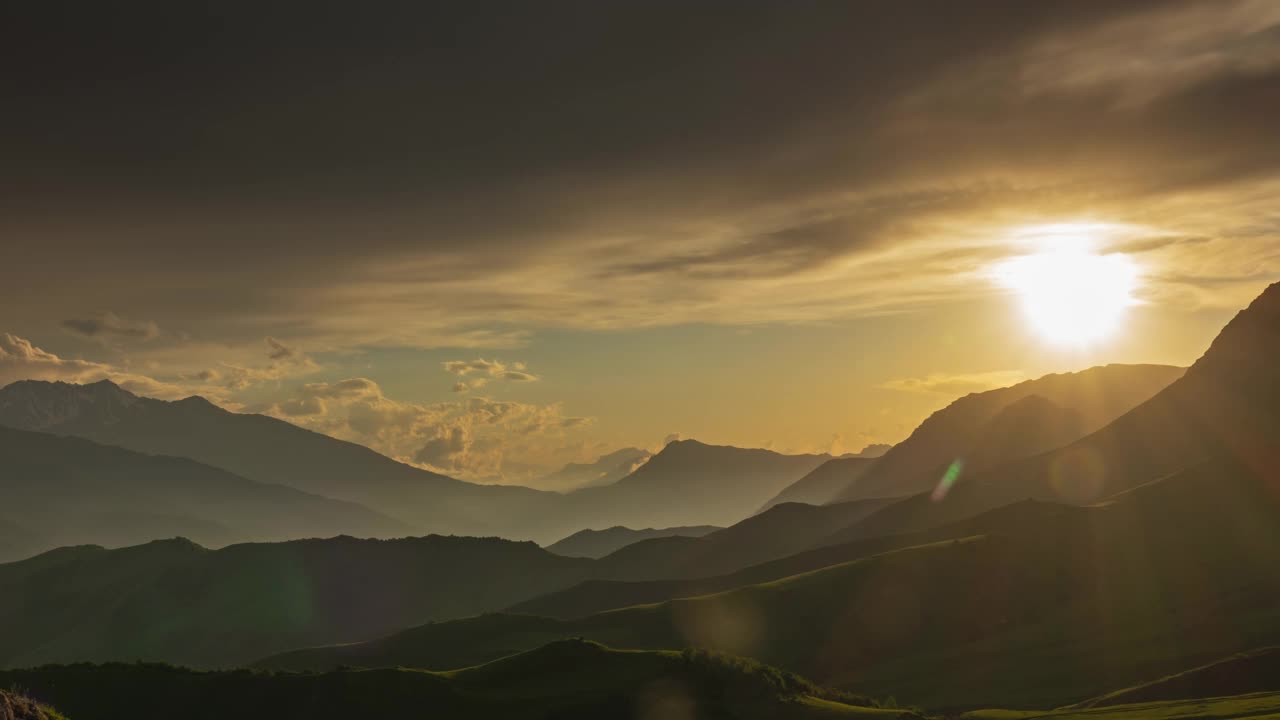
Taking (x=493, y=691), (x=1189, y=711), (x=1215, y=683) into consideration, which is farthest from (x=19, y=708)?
(x=1215, y=683)

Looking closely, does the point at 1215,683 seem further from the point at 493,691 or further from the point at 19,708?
the point at 19,708

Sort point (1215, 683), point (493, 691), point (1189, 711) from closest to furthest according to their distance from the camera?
1. point (1189, 711)
2. point (493, 691)
3. point (1215, 683)

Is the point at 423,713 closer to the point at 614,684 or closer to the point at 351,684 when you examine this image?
the point at 351,684

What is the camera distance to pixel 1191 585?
655 feet

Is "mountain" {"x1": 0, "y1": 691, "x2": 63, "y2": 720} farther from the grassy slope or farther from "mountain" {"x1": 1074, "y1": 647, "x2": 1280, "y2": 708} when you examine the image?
"mountain" {"x1": 1074, "y1": 647, "x2": 1280, "y2": 708}

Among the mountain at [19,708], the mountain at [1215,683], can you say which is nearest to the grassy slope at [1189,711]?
the mountain at [1215,683]

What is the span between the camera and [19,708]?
39.3 metres

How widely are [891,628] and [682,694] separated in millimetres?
121943

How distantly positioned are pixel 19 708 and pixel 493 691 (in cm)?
5955

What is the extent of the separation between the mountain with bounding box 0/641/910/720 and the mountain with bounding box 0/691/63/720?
50879mm

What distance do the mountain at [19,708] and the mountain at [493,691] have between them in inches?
2003

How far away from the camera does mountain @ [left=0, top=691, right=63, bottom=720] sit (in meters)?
37.8

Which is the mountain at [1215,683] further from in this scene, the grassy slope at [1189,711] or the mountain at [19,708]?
the mountain at [19,708]

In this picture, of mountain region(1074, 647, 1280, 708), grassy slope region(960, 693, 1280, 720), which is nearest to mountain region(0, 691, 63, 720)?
grassy slope region(960, 693, 1280, 720)
